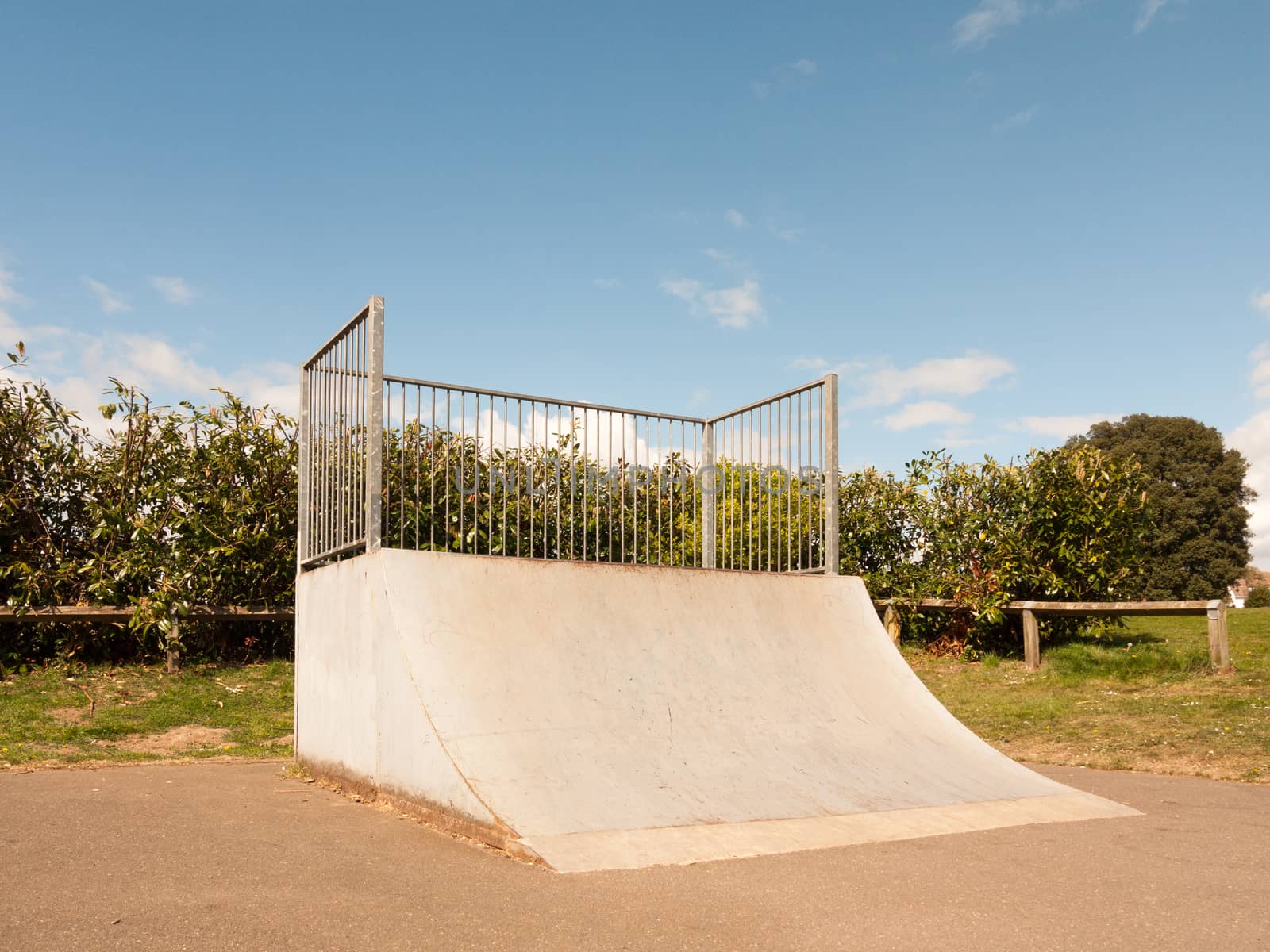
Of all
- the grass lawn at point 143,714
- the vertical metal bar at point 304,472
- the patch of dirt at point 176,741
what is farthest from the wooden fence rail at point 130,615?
the vertical metal bar at point 304,472

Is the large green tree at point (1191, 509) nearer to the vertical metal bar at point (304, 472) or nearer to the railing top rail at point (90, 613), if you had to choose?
the railing top rail at point (90, 613)

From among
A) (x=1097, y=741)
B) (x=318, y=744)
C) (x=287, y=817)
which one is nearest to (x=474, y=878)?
(x=287, y=817)

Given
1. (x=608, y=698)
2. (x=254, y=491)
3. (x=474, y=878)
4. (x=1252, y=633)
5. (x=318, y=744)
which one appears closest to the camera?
(x=474, y=878)

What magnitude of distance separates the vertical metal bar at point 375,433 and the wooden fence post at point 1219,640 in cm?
823

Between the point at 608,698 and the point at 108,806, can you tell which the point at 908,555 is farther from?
the point at 108,806

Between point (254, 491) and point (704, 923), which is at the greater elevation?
point (254, 491)

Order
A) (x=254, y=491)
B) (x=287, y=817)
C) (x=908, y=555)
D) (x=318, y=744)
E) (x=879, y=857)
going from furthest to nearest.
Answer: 1. (x=908, y=555)
2. (x=254, y=491)
3. (x=318, y=744)
4. (x=287, y=817)
5. (x=879, y=857)

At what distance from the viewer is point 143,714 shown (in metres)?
9.00

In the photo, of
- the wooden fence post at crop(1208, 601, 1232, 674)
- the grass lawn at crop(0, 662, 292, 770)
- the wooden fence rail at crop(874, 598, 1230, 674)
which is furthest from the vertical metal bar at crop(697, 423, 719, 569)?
the wooden fence post at crop(1208, 601, 1232, 674)

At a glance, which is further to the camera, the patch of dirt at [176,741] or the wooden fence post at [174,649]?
the wooden fence post at [174,649]

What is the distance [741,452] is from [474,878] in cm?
500

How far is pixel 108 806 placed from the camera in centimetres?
548

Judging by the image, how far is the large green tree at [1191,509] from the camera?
34688mm

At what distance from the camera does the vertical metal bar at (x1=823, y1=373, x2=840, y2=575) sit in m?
7.92
